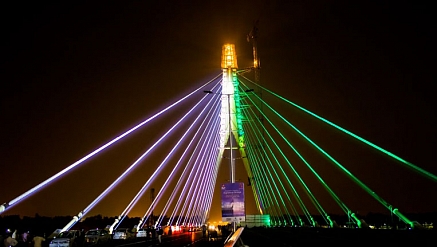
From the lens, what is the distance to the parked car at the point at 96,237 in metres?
31.0

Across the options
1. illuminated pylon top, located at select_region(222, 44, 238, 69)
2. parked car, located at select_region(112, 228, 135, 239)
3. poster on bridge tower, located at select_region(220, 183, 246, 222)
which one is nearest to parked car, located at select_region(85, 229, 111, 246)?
parked car, located at select_region(112, 228, 135, 239)

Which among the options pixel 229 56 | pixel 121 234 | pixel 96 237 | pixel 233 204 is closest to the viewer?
pixel 233 204

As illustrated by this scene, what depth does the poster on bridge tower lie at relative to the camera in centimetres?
2225

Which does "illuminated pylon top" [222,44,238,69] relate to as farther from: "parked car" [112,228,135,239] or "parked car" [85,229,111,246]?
"parked car" [85,229,111,246]

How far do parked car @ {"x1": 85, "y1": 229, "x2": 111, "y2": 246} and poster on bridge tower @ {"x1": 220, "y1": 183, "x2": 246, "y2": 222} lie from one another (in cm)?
1129

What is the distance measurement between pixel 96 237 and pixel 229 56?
16712 mm

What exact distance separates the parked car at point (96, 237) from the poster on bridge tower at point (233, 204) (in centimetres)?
1129

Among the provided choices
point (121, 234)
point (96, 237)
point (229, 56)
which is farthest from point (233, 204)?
point (229, 56)

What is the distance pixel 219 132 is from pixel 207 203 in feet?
40.0

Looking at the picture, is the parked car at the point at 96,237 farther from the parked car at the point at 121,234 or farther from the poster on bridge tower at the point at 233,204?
the poster on bridge tower at the point at 233,204

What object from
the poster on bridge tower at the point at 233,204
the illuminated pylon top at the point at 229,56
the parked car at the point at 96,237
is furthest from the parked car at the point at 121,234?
the poster on bridge tower at the point at 233,204

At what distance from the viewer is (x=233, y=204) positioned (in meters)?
22.4

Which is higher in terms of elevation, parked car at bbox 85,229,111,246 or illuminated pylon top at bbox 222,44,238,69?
illuminated pylon top at bbox 222,44,238,69

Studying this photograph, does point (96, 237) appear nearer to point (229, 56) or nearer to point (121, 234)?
point (121, 234)
